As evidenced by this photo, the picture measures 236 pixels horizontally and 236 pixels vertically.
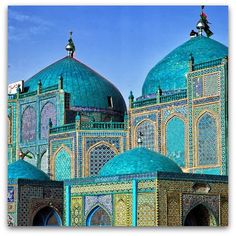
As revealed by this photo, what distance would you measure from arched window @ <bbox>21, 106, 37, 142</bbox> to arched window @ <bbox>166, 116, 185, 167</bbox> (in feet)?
12.3

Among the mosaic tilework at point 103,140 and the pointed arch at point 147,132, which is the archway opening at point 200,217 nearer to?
the pointed arch at point 147,132

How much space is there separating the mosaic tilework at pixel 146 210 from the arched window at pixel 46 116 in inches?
246

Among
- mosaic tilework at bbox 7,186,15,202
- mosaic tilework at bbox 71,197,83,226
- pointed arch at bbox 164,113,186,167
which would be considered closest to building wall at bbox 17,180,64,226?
mosaic tilework at bbox 7,186,15,202

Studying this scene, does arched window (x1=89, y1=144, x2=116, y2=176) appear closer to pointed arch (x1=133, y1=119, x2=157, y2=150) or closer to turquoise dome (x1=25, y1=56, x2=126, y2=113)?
pointed arch (x1=133, y1=119, x2=157, y2=150)

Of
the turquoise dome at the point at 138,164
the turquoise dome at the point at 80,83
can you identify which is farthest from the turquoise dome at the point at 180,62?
the turquoise dome at the point at 138,164

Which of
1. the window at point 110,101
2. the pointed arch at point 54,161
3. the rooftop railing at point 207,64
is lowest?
the pointed arch at point 54,161

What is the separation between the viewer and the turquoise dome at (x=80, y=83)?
67.8ft

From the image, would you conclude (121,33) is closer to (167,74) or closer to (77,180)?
(77,180)

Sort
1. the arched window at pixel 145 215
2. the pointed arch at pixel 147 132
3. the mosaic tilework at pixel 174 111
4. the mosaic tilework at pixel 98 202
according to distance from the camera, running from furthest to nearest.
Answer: the pointed arch at pixel 147 132, the mosaic tilework at pixel 174 111, the mosaic tilework at pixel 98 202, the arched window at pixel 145 215

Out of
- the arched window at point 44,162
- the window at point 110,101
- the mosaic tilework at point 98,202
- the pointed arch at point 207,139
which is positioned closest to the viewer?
the mosaic tilework at point 98,202

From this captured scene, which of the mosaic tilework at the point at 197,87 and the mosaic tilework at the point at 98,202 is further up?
the mosaic tilework at the point at 197,87

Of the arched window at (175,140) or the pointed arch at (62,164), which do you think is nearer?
the arched window at (175,140)

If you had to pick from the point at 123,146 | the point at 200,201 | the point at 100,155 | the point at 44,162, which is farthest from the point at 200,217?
the point at 44,162

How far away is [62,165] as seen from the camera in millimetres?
18891
